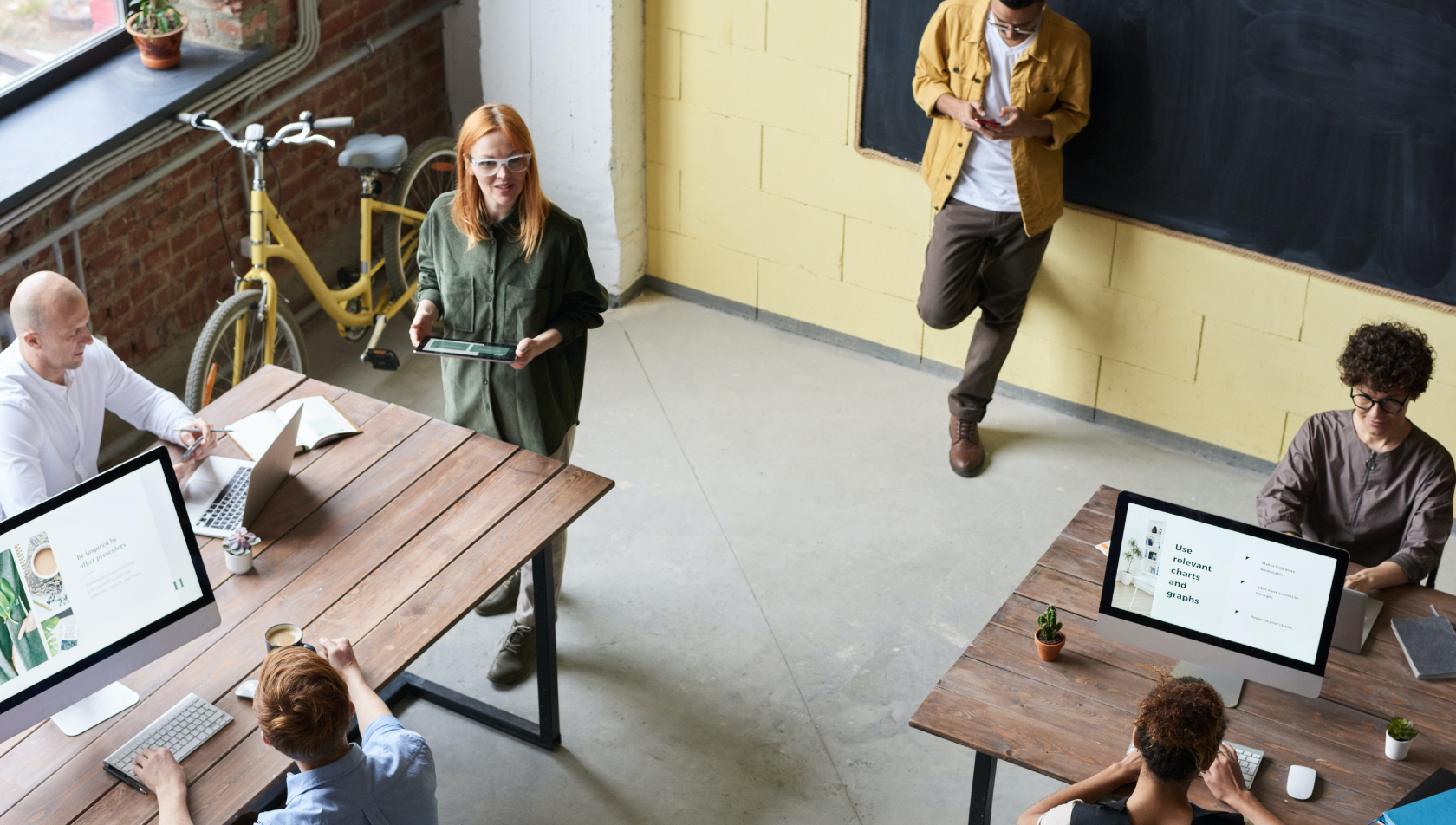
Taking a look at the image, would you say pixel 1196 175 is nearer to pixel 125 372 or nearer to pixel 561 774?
pixel 561 774

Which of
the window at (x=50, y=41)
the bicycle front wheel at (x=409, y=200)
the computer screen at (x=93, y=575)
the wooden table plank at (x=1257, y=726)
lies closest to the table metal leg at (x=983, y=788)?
the wooden table plank at (x=1257, y=726)

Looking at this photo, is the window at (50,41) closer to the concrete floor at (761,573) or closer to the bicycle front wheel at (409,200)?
the bicycle front wheel at (409,200)

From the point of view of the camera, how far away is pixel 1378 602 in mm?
3328

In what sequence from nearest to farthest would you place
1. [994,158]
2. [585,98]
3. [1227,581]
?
[1227,581] < [994,158] < [585,98]

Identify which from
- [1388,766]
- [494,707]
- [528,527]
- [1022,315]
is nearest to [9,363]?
[528,527]

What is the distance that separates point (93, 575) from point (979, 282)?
329cm

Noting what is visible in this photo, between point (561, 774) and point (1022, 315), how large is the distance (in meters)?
2.59

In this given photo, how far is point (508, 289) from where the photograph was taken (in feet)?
12.4

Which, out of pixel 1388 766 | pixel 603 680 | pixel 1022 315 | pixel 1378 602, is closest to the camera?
pixel 1388 766

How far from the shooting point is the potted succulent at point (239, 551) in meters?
3.31

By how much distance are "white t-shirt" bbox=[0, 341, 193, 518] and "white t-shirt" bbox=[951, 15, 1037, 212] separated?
2.68m

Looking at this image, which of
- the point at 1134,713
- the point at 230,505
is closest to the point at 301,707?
the point at 230,505

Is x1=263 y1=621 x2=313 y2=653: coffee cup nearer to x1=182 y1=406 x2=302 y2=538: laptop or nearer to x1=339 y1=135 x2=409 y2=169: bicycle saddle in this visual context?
x1=182 y1=406 x2=302 y2=538: laptop

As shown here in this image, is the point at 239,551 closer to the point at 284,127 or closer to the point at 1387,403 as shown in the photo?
the point at 284,127
